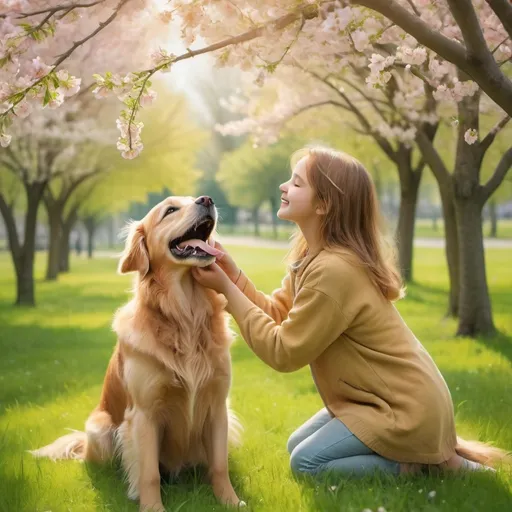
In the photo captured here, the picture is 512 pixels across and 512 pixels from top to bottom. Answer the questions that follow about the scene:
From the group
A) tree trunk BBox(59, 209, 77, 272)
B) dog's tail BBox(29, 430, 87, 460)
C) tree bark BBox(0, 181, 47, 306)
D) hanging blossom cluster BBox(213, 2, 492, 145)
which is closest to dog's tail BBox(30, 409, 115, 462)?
dog's tail BBox(29, 430, 87, 460)

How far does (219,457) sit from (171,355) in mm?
607

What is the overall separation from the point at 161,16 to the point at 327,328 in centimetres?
202

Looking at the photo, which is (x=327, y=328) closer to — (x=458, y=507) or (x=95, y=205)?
(x=458, y=507)

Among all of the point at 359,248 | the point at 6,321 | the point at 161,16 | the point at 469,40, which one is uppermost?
the point at 161,16

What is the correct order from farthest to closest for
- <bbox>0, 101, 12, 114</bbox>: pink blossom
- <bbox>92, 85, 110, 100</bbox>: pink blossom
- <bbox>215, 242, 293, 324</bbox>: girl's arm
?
1. <bbox>215, 242, 293, 324</bbox>: girl's arm
2. <bbox>92, 85, 110, 100</bbox>: pink blossom
3. <bbox>0, 101, 12, 114</bbox>: pink blossom

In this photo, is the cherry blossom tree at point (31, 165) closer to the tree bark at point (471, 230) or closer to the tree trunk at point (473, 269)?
the tree bark at point (471, 230)

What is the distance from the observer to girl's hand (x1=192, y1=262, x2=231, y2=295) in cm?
357

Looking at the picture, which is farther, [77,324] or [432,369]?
[77,324]

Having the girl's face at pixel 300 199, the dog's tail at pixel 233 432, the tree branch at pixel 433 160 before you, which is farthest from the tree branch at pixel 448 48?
the tree branch at pixel 433 160

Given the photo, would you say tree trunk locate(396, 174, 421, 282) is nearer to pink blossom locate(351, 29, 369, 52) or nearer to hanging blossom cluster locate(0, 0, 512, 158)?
hanging blossom cluster locate(0, 0, 512, 158)

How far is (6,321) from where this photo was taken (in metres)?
12.1

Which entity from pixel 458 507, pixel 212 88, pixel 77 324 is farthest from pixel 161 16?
pixel 212 88

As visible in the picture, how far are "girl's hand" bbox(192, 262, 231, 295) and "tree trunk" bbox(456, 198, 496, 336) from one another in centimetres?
523

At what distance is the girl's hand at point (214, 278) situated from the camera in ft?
11.7
